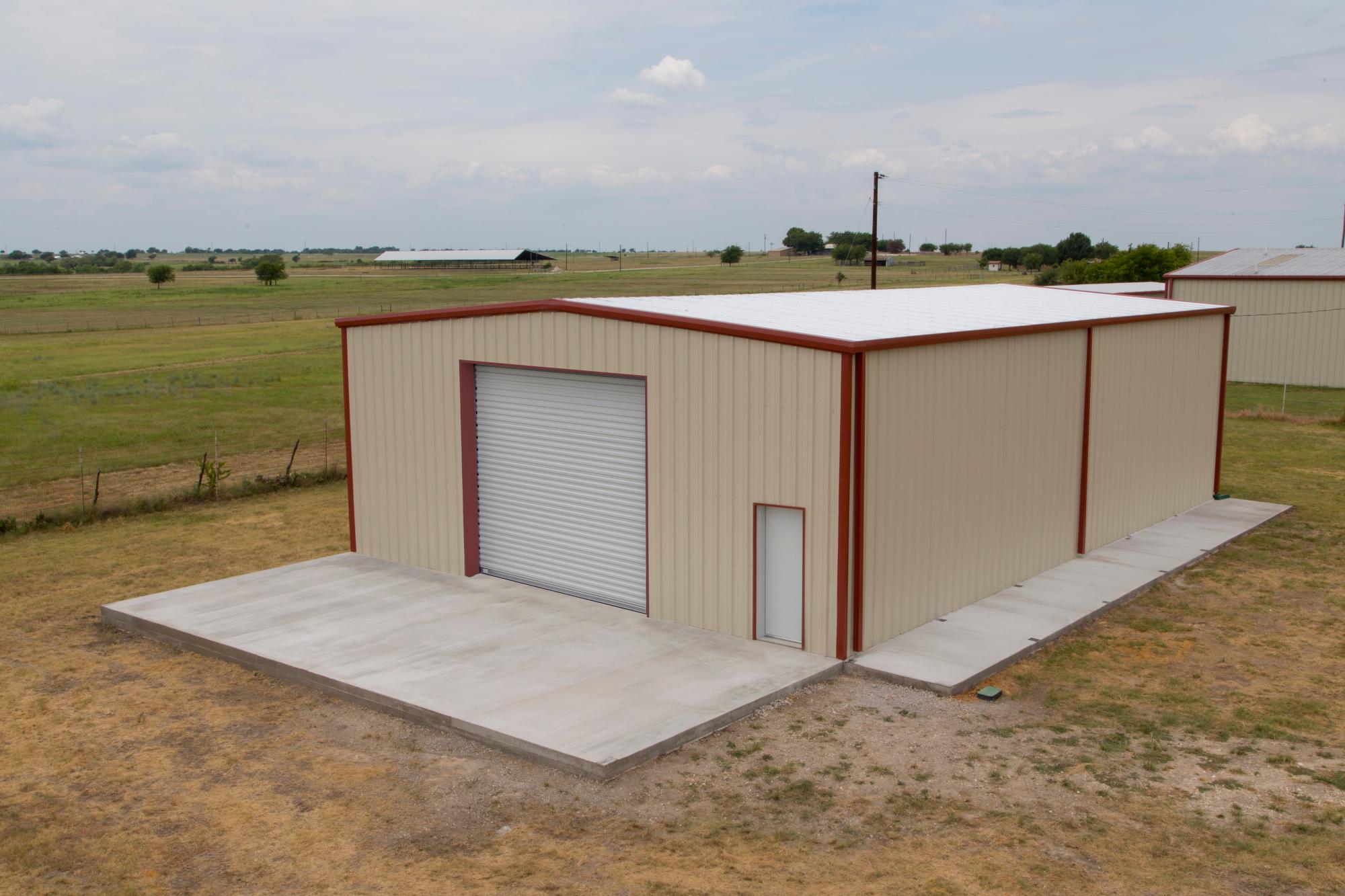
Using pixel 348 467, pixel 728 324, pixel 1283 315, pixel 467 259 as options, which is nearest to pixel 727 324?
pixel 728 324

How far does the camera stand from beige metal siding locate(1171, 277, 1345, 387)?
115ft

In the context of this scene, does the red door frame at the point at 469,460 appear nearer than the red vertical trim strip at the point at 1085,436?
Yes

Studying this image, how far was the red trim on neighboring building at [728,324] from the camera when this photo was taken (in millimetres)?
11508

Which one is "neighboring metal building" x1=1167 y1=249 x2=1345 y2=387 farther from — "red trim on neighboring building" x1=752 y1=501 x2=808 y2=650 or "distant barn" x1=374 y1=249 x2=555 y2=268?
"distant barn" x1=374 y1=249 x2=555 y2=268

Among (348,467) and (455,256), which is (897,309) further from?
(455,256)

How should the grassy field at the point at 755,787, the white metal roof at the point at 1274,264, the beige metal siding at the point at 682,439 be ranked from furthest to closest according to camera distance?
the white metal roof at the point at 1274,264, the beige metal siding at the point at 682,439, the grassy field at the point at 755,787

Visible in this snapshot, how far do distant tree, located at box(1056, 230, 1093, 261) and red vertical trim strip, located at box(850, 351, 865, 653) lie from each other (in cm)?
10986

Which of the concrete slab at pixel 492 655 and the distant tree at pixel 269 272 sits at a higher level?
the distant tree at pixel 269 272

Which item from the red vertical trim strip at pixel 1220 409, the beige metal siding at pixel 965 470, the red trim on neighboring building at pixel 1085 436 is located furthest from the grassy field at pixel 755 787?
the red vertical trim strip at pixel 1220 409

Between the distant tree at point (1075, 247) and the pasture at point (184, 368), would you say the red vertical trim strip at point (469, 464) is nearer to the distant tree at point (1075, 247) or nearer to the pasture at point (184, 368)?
the pasture at point (184, 368)

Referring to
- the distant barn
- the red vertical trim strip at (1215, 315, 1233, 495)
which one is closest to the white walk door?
the red vertical trim strip at (1215, 315, 1233, 495)

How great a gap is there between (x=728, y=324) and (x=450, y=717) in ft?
16.1

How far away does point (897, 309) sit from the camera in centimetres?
1600

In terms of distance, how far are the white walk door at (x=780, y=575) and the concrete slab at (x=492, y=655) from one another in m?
0.25
